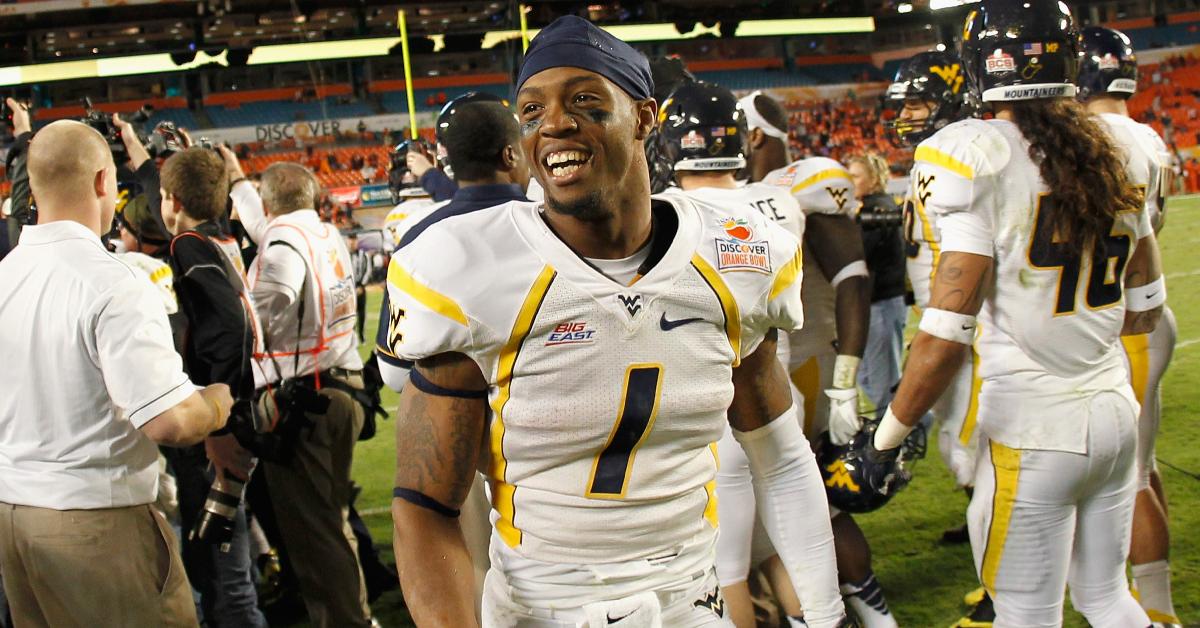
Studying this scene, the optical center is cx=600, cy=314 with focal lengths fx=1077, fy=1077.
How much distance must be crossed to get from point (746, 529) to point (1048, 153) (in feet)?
4.64

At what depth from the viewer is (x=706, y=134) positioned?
343 centimetres

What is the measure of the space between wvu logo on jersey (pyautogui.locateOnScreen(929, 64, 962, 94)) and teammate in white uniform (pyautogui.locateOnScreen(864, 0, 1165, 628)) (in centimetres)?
152

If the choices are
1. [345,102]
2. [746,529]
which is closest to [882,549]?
[746,529]

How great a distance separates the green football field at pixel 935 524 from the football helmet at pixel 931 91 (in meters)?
1.73

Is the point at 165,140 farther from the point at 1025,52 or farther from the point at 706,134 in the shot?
the point at 1025,52

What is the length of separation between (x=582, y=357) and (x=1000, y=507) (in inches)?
58.0

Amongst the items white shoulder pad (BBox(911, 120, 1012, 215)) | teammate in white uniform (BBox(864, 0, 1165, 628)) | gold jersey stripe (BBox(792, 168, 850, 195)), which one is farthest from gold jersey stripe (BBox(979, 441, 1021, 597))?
gold jersey stripe (BBox(792, 168, 850, 195))

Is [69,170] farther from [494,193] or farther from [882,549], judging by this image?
[882,549]

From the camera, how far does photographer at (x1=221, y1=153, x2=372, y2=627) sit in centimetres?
384

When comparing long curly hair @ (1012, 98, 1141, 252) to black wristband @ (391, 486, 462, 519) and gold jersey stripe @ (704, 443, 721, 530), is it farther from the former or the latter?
Answer: black wristband @ (391, 486, 462, 519)

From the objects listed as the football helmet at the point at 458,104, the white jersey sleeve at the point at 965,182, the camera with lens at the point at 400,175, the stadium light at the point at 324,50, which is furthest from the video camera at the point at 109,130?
the stadium light at the point at 324,50

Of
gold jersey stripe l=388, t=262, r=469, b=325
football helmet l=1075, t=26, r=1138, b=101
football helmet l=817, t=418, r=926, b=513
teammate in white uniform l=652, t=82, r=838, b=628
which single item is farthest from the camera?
football helmet l=1075, t=26, r=1138, b=101

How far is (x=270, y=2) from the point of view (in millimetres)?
32438

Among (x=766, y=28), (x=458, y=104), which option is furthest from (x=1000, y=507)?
(x=766, y=28)
